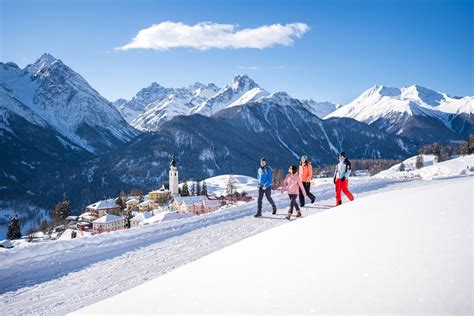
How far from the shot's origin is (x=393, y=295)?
5.61 meters

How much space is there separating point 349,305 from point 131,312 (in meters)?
3.60

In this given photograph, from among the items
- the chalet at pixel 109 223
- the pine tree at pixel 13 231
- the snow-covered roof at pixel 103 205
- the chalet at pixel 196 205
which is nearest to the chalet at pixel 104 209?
the snow-covered roof at pixel 103 205

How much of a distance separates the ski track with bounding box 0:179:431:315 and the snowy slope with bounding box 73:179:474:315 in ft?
9.37

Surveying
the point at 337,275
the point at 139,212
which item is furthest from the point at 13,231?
the point at 337,275

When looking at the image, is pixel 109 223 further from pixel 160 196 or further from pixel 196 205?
pixel 160 196

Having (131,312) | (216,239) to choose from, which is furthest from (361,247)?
(216,239)

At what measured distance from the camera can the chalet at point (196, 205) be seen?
61.5 metres

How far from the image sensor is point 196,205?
6756cm

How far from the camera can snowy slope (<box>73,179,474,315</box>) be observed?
557cm

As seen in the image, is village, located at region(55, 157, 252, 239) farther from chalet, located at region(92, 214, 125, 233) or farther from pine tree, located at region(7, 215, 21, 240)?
pine tree, located at region(7, 215, 21, 240)

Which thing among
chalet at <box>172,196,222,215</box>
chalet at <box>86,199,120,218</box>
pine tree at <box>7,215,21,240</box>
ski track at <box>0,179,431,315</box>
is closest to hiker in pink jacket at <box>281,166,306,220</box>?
ski track at <box>0,179,431,315</box>

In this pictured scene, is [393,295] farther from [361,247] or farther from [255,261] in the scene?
[255,261]

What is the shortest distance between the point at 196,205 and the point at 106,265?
185 feet

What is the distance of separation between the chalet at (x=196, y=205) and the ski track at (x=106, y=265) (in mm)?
43437
